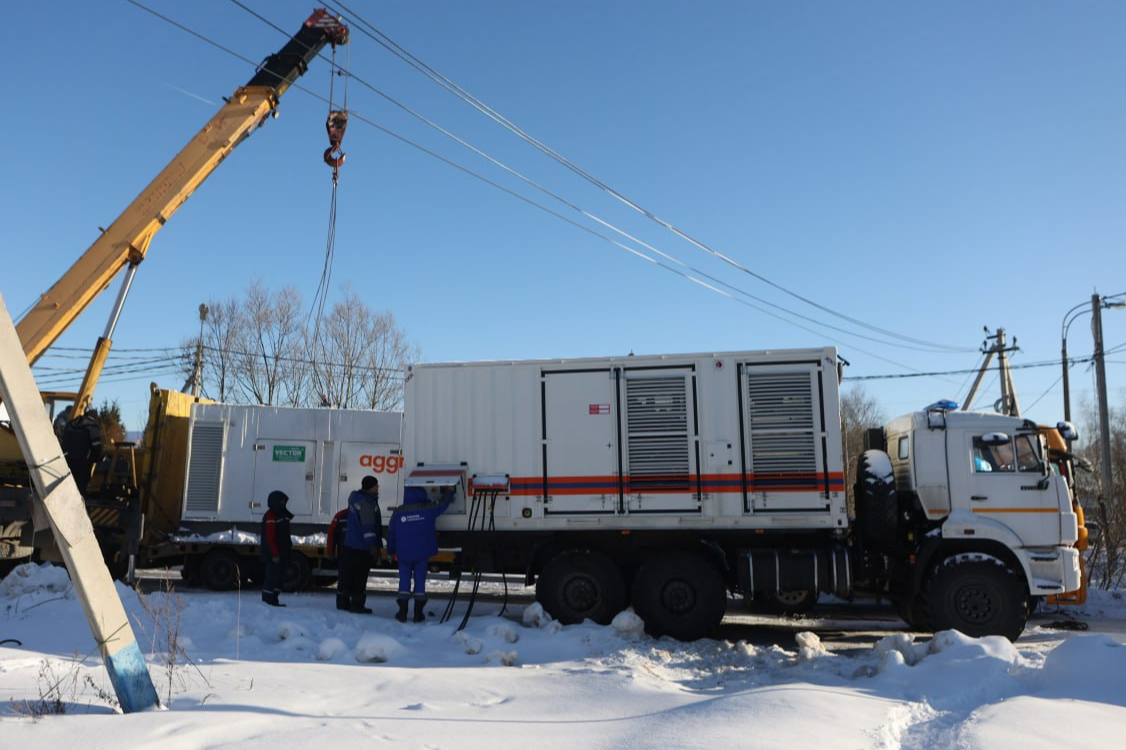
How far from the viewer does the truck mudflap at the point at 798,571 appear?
1048 cm

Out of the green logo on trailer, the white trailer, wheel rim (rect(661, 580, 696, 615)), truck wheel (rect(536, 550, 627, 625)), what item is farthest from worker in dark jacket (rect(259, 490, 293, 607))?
wheel rim (rect(661, 580, 696, 615))

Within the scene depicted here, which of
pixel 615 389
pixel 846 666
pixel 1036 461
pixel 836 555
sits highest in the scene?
pixel 615 389

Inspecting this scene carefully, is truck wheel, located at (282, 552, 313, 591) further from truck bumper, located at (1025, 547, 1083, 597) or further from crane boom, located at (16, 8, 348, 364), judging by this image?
truck bumper, located at (1025, 547, 1083, 597)

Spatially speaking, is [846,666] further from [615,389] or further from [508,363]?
[508,363]

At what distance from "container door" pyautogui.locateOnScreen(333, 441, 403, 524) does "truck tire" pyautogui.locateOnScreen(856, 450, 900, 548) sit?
8.22m

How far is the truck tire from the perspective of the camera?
35.1ft

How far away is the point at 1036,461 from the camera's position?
10664 mm

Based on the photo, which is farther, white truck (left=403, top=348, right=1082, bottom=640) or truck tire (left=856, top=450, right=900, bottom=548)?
truck tire (left=856, top=450, right=900, bottom=548)

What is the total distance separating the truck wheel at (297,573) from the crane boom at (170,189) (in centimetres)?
530

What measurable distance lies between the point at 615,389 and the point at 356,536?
4138 mm

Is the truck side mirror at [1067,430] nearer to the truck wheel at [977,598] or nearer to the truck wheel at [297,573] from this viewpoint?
the truck wheel at [977,598]

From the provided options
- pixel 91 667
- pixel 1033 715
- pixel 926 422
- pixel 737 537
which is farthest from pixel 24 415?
pixel 926 422

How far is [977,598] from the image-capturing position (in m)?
10.2

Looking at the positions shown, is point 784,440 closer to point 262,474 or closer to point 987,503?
point 987,503
